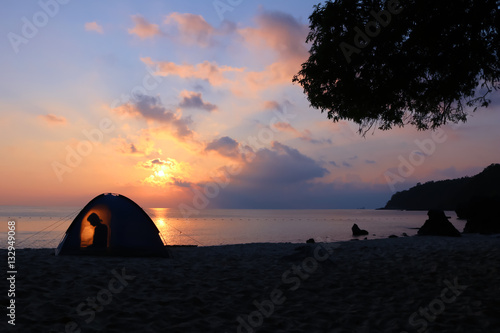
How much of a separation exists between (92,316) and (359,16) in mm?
10950

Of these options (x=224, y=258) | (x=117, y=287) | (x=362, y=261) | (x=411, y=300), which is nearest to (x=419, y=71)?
(x=362, y=261)

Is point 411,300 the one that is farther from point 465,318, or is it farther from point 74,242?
point 74,242

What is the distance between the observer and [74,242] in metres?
11.6

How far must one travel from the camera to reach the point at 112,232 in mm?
11984

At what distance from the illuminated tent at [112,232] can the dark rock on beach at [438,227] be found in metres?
20.6

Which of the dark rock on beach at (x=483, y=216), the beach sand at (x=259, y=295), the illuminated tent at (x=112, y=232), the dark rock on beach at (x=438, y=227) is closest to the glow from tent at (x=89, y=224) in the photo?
the illuminated tent at (x=112, y=232)

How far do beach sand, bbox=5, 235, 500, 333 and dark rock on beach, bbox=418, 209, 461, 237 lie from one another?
1449cm

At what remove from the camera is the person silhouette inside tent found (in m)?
11.6

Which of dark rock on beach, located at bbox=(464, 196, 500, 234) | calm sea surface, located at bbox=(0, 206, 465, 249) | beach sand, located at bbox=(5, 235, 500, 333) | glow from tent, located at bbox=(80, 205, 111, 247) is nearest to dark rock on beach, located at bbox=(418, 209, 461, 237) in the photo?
dark rock on beach, located at bbox=(464, 196, 500, 234)

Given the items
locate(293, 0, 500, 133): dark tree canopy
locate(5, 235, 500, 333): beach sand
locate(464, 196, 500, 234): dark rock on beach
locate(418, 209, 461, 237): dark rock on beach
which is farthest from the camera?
locate(464, 196, 500, 234): dark rock on beach

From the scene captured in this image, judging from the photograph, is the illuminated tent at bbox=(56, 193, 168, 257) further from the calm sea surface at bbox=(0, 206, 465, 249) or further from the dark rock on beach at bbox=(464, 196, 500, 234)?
the dark rock on beach at bbox=(464, 196, 500, 234)

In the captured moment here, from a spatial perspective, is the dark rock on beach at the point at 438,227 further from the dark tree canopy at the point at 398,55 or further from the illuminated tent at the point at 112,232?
the illuminated tent at the point at 112,232

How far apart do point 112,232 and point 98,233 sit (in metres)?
0.46

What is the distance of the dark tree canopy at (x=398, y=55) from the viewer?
965 centimetres
